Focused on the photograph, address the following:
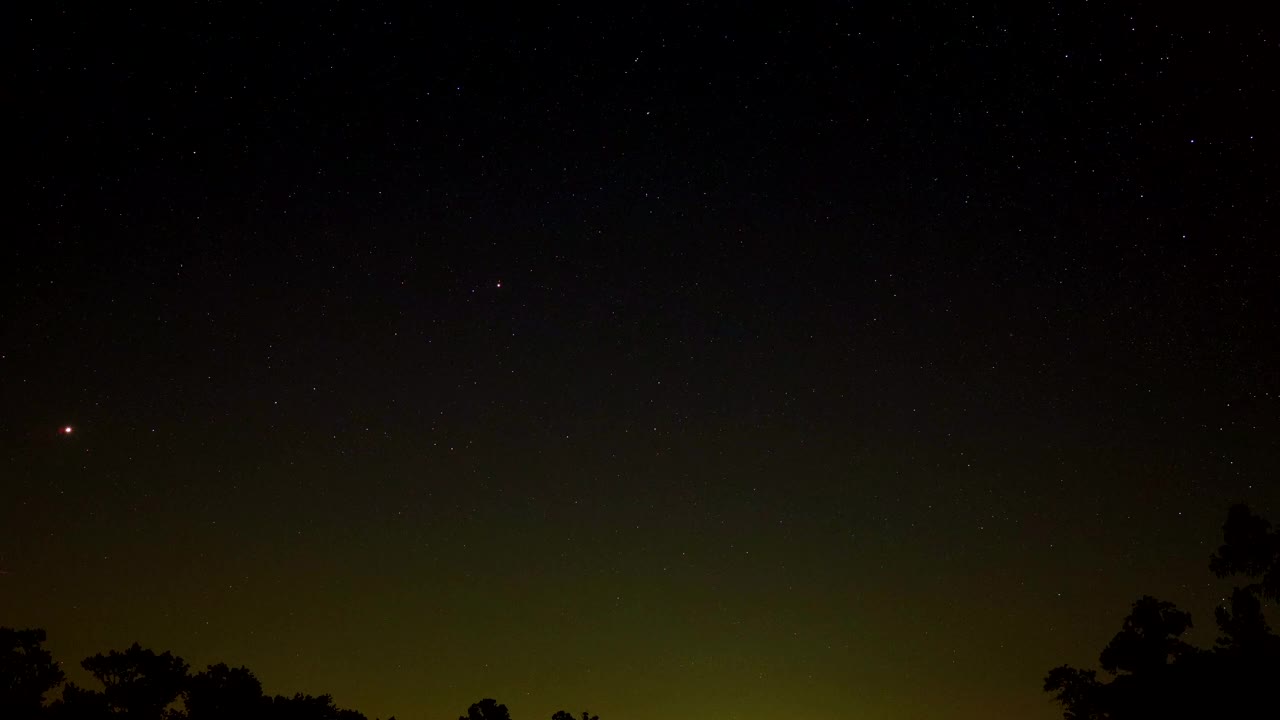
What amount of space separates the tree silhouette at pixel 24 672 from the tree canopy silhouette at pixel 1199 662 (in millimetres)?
30310

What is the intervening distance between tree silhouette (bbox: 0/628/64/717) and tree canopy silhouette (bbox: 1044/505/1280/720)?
3031 centimetres

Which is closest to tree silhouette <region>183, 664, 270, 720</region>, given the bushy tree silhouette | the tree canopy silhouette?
the bushy tree silhouette

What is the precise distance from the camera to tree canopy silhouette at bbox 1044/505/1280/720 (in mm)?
22266

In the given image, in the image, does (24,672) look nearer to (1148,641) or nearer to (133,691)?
(133,691)

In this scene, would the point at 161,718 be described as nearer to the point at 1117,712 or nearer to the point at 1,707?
the point at 1,707

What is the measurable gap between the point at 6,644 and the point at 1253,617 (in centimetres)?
3584

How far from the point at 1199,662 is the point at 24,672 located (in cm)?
3354

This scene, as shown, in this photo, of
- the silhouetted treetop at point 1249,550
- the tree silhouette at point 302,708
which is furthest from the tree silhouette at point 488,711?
the silhouetted treetop at point 1249,550

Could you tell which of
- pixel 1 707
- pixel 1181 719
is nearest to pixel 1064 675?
pixel 1181 719

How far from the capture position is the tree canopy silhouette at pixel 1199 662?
22.3 m

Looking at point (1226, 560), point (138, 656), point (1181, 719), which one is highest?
point (1226, 560)

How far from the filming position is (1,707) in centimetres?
2538

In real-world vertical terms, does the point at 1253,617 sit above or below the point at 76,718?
above

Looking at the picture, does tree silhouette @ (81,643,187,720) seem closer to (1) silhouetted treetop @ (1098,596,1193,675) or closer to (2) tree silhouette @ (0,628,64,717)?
(2) tree silhouette @ (0,628,64,717)
